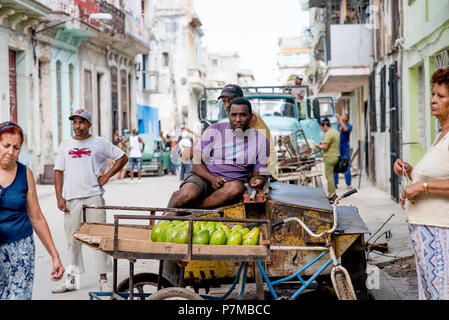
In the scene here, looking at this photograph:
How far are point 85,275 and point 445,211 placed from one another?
5216 mm

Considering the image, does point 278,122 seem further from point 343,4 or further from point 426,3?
point 343,4

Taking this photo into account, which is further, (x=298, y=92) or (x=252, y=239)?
(x=298, y=92)

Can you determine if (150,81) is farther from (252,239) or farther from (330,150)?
(252,239)

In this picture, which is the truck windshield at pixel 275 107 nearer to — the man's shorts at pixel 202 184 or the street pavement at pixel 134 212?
the street pavement at pixel 134 212

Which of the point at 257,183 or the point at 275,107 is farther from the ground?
the point at 275,107

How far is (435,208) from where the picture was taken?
14.3 feet

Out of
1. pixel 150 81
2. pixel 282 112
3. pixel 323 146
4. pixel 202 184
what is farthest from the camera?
pixel 150 81

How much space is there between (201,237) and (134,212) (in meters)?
8.79

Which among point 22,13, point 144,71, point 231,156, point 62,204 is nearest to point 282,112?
point 22,13

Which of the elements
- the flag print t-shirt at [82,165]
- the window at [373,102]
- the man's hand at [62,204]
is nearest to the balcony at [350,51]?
the window at [373,102]

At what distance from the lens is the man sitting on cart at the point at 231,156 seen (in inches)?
250

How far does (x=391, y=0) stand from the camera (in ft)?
55.0

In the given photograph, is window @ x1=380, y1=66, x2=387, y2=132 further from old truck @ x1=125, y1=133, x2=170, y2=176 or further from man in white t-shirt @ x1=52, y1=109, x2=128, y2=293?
old truck @ x1=125, y1=133, x2=170, y2=176

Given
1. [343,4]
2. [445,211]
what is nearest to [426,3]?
[445,211]
